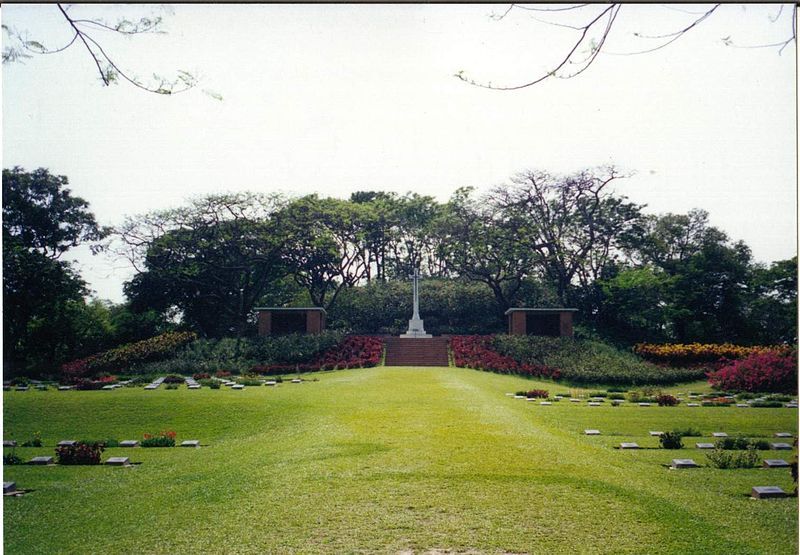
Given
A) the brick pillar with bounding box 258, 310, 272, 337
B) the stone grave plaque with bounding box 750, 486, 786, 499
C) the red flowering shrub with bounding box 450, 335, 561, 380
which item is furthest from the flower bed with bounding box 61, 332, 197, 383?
the stone grave plaque with bounding box 750, 486, 786, 499

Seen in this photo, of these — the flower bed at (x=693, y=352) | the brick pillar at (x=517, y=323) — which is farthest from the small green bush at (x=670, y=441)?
the brick pillar at (x=517, y=323)

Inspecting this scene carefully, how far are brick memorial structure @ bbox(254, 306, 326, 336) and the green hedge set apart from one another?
276 cm

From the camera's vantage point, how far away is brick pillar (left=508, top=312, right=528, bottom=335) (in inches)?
336

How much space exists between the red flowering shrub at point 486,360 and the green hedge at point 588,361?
0.08 meters

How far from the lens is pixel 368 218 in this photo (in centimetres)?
822

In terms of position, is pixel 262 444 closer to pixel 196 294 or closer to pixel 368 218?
pixel 196 294

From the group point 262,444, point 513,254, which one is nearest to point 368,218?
point 513,254

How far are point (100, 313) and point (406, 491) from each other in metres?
4.32

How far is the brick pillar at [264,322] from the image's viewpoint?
812cm

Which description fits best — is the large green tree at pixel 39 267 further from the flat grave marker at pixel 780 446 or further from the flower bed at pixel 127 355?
the flat grave marker at pixel 780 446

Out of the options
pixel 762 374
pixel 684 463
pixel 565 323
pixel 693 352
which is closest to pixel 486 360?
pixel 565 323

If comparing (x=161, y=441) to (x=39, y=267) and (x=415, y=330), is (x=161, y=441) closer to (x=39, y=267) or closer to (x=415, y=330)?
(x=39, y=267)

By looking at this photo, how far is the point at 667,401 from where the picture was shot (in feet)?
21.2

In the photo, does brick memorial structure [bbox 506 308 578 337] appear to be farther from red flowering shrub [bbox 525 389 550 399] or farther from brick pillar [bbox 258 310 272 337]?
brick pillar [bbox 258 310 272 337]
